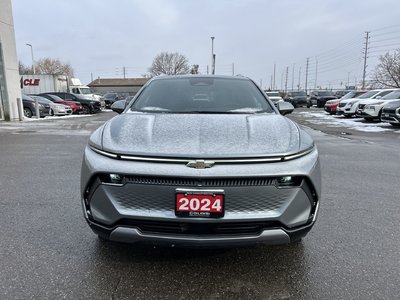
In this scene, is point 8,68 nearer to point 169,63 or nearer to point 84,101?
point 84,101

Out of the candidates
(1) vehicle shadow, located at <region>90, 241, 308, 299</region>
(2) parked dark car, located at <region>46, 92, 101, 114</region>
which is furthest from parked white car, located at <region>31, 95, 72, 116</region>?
(1) vehicle shadow, located at <region>90, 241, 308, 299</region>

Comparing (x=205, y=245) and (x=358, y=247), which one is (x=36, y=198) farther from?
(x=358, y=247)

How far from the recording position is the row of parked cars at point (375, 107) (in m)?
14.1

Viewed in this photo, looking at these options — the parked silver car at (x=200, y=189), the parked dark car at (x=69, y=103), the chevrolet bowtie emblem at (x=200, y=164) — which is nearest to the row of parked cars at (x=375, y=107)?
the parked silver car at (x=200, y=189)

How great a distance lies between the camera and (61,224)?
3602mm

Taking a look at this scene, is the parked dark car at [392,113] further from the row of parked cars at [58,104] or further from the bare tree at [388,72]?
the bare tree at [388,72]

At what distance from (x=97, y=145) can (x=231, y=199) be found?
110 cm

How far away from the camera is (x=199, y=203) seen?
2273 millimetres

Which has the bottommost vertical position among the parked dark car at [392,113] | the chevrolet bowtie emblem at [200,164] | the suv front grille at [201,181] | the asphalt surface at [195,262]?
the asphalt surface at [195,262]

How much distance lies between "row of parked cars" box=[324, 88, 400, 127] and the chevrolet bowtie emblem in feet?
45.5

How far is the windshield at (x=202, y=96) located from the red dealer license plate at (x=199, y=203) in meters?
1.37

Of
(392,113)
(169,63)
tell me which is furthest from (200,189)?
(169,63)

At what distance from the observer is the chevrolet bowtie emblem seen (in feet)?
7.56

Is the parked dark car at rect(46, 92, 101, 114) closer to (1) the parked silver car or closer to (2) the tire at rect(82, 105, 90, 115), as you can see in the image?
(2) the tire at rect(82, 105, 90, 115)
